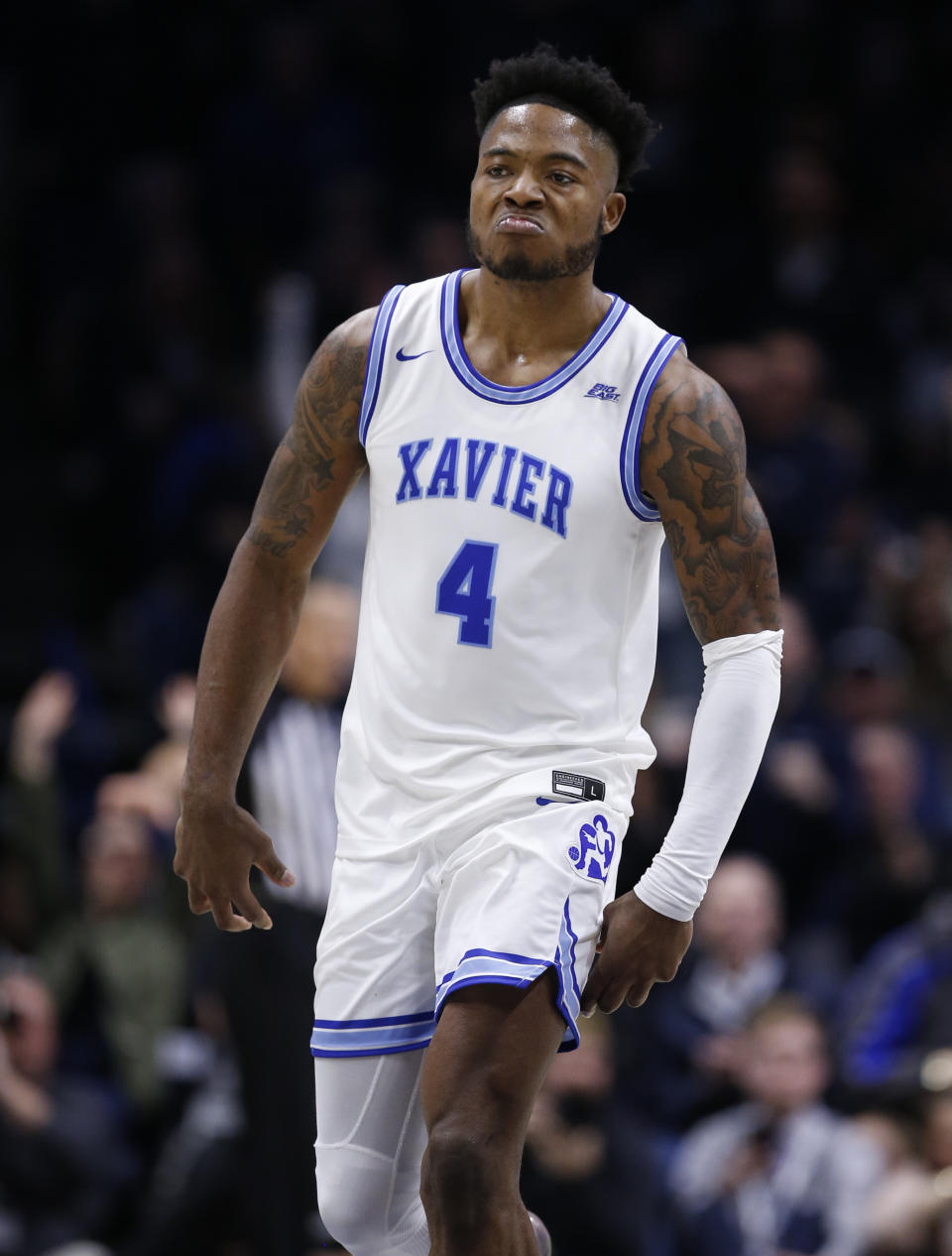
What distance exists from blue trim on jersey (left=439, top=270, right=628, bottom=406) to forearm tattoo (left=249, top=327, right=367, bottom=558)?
183mm

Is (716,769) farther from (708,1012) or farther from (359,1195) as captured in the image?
(708,1012)

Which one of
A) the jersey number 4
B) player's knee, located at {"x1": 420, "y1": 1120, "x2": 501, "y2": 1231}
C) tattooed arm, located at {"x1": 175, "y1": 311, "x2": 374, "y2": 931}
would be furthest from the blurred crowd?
player's knee, located at {"x1": 420, "y1": 1120, "x2": 501, "y2": 1231}

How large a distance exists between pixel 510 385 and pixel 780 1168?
362 cm

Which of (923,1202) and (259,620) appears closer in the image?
(259,620)

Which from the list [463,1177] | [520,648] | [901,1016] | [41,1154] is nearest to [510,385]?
[520,648]

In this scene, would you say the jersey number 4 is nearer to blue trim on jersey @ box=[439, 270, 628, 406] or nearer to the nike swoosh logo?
blue trim on jersey @ box=[439, 270, 628, 406]

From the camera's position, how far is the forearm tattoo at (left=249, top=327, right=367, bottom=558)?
13.4 ft

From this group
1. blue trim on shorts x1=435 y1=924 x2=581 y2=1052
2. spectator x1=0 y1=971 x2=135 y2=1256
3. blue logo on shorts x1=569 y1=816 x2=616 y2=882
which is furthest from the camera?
spectator x1=0 y1=971 x2=135 y2=1256

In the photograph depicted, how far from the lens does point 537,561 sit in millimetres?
3857

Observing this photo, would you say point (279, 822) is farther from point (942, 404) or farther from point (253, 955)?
point (942, 404)

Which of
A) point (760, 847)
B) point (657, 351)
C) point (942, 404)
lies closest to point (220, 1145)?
point (760, 847)

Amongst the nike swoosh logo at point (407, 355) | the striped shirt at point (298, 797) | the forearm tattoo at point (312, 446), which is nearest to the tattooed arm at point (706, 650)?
the nike swoosh logo at point (407, 355)

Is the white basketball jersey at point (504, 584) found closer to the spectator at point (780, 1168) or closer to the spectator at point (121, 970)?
the spectator at point (780, 1168)

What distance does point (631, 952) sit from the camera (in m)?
3.79
